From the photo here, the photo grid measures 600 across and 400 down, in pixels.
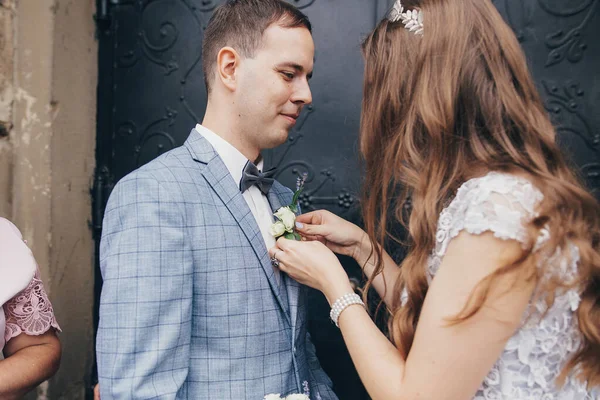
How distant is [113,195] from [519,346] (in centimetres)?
112

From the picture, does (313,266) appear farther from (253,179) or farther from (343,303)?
(253,179)

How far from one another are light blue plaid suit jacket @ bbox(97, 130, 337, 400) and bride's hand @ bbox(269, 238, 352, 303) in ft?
0.18

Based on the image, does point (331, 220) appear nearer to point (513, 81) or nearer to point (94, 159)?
point (513, 81)

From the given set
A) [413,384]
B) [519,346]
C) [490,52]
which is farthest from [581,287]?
[490,52]

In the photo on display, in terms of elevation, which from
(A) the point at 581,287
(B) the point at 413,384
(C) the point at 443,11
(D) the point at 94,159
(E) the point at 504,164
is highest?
(C) the point at 443,11

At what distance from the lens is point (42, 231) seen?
2.29m

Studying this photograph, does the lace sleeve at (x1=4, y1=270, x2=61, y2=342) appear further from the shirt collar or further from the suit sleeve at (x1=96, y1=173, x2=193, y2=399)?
the shirt collar

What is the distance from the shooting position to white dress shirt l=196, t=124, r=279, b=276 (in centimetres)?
163

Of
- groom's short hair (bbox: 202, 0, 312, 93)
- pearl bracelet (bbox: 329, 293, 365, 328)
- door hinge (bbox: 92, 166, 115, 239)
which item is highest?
groom's short hair (bbox: 202, 0, 312, 93)

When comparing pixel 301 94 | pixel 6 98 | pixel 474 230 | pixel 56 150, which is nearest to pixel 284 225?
pixel 301 94

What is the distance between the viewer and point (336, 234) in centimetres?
183

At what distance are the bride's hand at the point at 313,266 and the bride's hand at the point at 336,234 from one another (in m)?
0.28

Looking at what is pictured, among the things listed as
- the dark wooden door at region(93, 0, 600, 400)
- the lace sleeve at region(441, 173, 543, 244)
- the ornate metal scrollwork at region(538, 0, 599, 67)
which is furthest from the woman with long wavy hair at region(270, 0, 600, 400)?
the ornate metal scrollwork at region(538, 0, 599, 67)

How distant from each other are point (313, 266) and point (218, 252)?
0.28 metres
